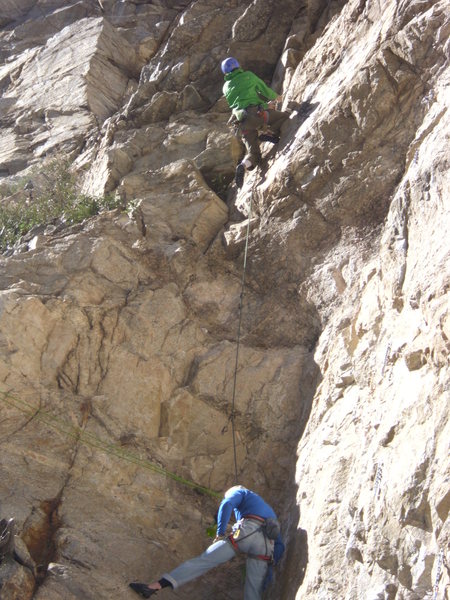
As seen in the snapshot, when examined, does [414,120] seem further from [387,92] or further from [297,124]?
[297,124]

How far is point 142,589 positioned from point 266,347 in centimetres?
308

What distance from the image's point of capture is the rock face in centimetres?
617

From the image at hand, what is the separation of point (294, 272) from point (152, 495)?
2995mm

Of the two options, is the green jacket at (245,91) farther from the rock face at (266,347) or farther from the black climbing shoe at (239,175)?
the black climbing shoe at (239,175)

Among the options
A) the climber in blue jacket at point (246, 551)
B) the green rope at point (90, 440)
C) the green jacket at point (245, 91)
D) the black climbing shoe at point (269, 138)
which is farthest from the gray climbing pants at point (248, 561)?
the green jacket at point (245, 91)

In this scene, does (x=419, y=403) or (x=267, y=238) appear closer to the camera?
(x=419, y=403)

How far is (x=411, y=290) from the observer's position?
6.73 meters

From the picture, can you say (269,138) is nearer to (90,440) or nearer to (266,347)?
(266,347)

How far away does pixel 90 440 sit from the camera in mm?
8344

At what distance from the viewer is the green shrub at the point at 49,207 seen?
10.8m

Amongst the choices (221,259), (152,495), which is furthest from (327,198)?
(152,495)

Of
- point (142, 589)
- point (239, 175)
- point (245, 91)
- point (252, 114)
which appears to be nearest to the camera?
point (142, 589)

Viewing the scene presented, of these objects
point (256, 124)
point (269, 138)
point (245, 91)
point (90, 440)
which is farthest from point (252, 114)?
point (90, 440)

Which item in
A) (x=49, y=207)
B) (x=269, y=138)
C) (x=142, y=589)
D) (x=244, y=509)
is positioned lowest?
(x=142, y=589)
